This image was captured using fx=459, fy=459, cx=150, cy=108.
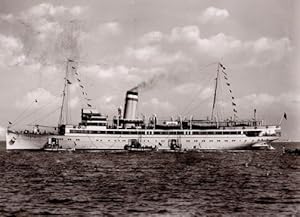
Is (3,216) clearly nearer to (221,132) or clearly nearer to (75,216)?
(75,216)

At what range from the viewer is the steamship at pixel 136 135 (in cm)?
8362

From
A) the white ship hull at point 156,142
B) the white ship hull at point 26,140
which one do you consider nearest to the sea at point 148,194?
the white ship hull at point 156,142

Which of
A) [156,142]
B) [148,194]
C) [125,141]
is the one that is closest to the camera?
[148,194]

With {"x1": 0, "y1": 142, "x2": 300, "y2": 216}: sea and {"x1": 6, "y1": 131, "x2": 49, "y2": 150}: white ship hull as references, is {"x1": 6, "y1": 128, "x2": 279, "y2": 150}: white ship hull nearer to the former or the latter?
{"x1": 6, "y1": 131, "x2": 49, "y2": 150}: white ship hull

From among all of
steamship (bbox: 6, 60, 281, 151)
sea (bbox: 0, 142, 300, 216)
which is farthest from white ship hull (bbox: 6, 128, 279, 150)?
sea (bbox: 0, 142, 300, 216)

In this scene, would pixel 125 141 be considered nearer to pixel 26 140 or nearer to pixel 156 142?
pixel 156 142

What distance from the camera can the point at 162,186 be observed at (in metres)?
29.4

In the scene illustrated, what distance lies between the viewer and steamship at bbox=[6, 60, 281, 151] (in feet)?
274

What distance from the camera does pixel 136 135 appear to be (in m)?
85.4

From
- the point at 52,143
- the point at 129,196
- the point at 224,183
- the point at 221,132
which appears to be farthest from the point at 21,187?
the point at 221,132

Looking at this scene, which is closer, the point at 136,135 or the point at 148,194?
the point at 148,194

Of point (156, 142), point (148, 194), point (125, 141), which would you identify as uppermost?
point (125, 141)

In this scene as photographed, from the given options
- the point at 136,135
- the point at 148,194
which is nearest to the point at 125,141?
the point at 136,135

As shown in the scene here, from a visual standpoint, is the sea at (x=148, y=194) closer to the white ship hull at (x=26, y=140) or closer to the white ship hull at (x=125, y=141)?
the white ship hull at (x=125, y=141)
